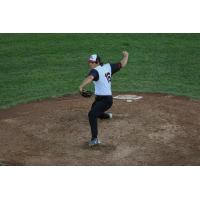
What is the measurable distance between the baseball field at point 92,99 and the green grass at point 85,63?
0.03 meters

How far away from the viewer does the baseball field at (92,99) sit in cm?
1243

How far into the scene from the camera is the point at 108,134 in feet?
43.6

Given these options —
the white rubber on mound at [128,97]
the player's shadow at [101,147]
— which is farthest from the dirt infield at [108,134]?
the white rubber on mound at [128,97]

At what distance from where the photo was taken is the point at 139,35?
79.7ft

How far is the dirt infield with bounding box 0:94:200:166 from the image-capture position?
39.7ft

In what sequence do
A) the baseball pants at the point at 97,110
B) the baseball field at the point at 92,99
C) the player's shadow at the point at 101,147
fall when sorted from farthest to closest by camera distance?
the baseball pants at the point at 97,110, the player's shadow at the point at 101,147, the baseball field at the point at 92,99

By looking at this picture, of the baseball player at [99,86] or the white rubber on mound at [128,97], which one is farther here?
the white rubber on mound at [128,97]

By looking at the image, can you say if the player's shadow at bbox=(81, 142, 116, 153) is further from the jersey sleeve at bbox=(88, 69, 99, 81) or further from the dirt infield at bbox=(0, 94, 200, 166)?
the jersey sleeve at bbox=(88, 69, 99, 81)

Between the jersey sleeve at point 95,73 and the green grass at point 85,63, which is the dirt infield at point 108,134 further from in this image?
the green grass at point 85,63

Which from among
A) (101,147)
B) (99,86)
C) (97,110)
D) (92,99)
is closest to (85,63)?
(92,99)

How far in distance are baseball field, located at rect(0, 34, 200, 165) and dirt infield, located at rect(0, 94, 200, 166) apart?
21 millimetres

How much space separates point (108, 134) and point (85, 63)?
8.20 meters

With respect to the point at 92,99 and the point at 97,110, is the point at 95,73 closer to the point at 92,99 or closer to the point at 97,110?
the point at 97,110

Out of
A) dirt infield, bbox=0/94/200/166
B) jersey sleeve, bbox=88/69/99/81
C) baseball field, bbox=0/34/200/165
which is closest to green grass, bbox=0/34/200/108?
baseball field, bbox=0/34/200/165
